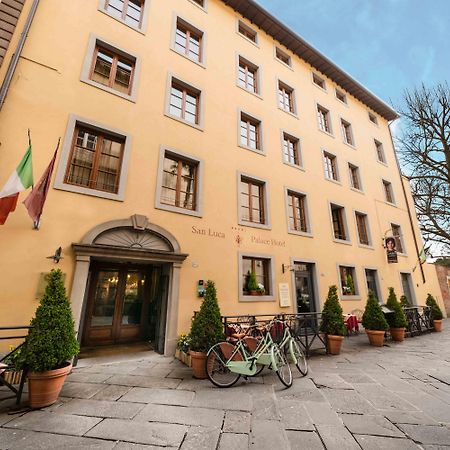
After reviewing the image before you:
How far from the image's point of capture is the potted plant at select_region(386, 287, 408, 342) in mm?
8705

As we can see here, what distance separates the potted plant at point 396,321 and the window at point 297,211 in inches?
164

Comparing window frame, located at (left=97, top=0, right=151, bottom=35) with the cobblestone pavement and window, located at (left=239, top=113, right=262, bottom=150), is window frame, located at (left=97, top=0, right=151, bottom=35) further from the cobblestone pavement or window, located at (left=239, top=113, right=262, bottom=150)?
the cobblestone pavement

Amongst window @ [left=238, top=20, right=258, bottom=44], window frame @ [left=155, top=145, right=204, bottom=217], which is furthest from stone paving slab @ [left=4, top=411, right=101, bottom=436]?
window @ [left=238, top=20, right=258, bottom=44]

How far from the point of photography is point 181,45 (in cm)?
989

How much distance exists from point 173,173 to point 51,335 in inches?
227

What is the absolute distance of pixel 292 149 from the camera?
12.2m

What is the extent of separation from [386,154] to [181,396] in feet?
64.3

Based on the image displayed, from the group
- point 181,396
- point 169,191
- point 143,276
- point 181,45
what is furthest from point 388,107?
point 181,396

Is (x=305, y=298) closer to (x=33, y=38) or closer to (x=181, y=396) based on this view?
(x=181, y=396)

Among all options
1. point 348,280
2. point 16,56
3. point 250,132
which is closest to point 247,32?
point 250,132

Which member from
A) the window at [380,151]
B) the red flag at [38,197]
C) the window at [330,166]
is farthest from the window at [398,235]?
the red flag at [38,197]

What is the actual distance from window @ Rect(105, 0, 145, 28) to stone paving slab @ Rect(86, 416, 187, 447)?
11309 millimetres

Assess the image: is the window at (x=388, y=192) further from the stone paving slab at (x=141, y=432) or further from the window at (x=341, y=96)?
the stone paving slab at (x=141, y=432)

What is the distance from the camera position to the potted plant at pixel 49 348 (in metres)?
3.52
